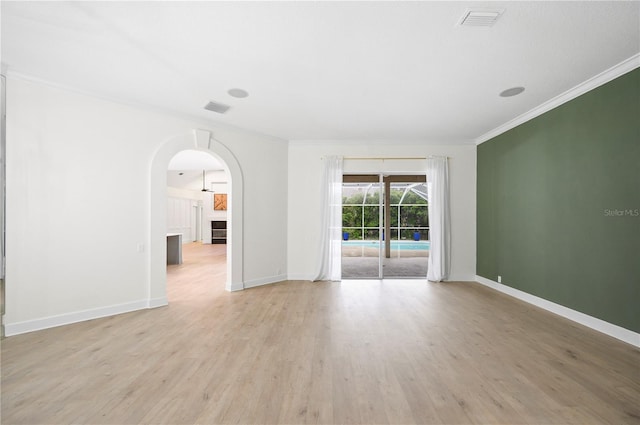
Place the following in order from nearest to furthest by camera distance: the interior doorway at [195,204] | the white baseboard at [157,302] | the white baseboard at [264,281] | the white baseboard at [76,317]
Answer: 1. the white baseboard at [76,317]
2. the white baseboard at [157,302]
3. the white baseboard at [264,281]
4. the interior doorway at [195,204]

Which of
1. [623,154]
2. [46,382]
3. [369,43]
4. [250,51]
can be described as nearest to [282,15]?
[250,51]

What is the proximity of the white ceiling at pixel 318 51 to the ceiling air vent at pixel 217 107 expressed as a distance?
0.11 m

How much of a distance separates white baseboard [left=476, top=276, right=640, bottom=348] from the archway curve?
461 centimetres

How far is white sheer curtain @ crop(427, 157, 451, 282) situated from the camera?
600 cm

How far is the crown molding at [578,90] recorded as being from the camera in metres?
3.08

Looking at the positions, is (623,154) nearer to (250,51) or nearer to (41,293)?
(250,51)

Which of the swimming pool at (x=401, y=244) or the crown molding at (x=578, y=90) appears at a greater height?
the crown molding at (x=578, y=90)

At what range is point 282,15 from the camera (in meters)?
2.33

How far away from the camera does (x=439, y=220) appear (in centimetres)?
603

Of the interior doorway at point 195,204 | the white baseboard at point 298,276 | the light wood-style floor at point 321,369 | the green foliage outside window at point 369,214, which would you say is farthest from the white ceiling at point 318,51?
the interior doorway at point 195,204

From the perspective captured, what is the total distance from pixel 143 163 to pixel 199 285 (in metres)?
2.51

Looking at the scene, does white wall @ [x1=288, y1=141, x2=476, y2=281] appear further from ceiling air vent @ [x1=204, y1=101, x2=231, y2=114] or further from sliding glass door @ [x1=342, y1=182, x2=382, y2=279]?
ceiling air vent @ [x1=204, y1=101, x2=231, y2=114]

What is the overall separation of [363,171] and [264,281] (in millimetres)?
2996

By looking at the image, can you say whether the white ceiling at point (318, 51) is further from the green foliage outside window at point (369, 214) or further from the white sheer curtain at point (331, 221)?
the green foliage outside window at point (369, 214)
